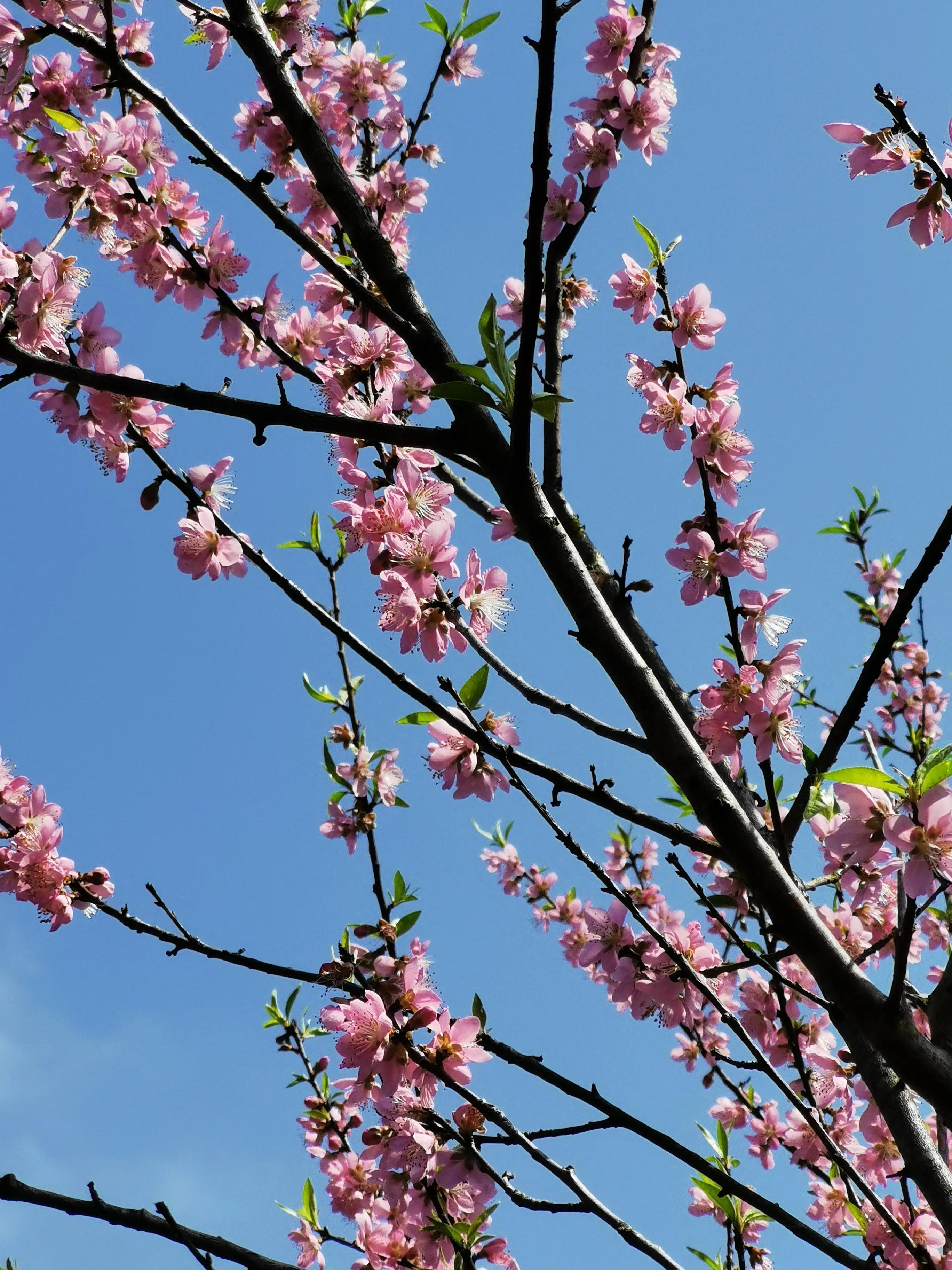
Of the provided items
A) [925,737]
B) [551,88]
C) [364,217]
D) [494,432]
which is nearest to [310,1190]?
[494,432]

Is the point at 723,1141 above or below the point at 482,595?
below

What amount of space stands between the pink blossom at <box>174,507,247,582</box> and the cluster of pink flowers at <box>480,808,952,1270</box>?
1691 millimetres

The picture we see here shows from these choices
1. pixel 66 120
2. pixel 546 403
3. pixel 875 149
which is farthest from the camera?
pixel 66 120

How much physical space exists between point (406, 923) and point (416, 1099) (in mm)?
603

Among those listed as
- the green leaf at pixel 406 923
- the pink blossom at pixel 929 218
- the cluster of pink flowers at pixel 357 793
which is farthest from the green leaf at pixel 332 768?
the pink blossom at pixel 929 218

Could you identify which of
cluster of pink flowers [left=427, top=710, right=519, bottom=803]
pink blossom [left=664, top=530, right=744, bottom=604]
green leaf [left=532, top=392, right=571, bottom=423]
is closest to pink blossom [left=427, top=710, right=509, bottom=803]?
cluster of pink flowers [left=427, top=710, right=519, bottom=803]

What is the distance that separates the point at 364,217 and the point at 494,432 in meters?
0.90

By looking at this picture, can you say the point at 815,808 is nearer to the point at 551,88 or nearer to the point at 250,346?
the point at 551,88

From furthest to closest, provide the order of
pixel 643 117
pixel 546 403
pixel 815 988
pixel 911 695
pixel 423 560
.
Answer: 1. pixel 911 695
2. pixel 815 988
3. pixel 643 117
4. pixel 423 560
5. pixel 546 403

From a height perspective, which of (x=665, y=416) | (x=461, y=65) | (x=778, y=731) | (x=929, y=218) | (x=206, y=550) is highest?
(x=461, y=65)

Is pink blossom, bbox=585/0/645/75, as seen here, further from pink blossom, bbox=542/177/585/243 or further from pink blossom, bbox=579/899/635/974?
pink blossom, bbox=579/899/635/974

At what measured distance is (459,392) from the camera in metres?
2.19

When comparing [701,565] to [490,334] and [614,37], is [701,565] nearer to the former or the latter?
[490,334]

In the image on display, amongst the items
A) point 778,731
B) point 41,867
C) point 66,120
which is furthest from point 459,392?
point 41,867
